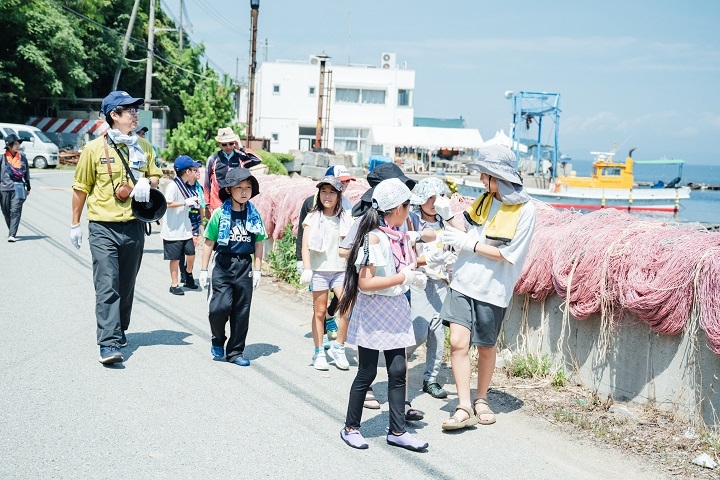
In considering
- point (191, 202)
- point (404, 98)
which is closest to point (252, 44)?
point (191, 202)

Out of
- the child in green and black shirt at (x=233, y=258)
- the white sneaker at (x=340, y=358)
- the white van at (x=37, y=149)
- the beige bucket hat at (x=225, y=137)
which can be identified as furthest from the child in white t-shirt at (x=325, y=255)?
the white van at (x=37, y=149)

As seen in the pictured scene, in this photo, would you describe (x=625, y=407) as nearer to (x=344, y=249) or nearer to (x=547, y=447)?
(x=547, y=447)

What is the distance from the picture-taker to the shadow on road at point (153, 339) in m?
6.97

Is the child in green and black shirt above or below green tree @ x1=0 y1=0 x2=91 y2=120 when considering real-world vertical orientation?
below

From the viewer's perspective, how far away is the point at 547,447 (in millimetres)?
5082

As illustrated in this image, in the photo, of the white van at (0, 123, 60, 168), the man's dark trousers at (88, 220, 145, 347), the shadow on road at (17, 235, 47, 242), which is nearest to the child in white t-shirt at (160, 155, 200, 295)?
the man's dark trousers at (88, 220, 145, 347)

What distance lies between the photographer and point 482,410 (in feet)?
18.2

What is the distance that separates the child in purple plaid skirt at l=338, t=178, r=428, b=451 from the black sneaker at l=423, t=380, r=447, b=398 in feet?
3.79

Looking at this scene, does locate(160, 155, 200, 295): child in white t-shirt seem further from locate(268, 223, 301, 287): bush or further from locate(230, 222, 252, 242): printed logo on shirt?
locate(230, 222, 252, 242): printed logo on shirt

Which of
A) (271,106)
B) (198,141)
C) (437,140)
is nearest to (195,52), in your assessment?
(271,106)

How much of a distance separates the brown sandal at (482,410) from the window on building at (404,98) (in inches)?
2293

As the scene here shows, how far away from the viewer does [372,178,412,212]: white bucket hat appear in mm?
4871

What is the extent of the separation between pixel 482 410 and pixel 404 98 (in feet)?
193

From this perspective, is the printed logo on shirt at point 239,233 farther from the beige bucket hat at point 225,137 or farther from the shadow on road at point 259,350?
the beige bucket hat at point 225,137
